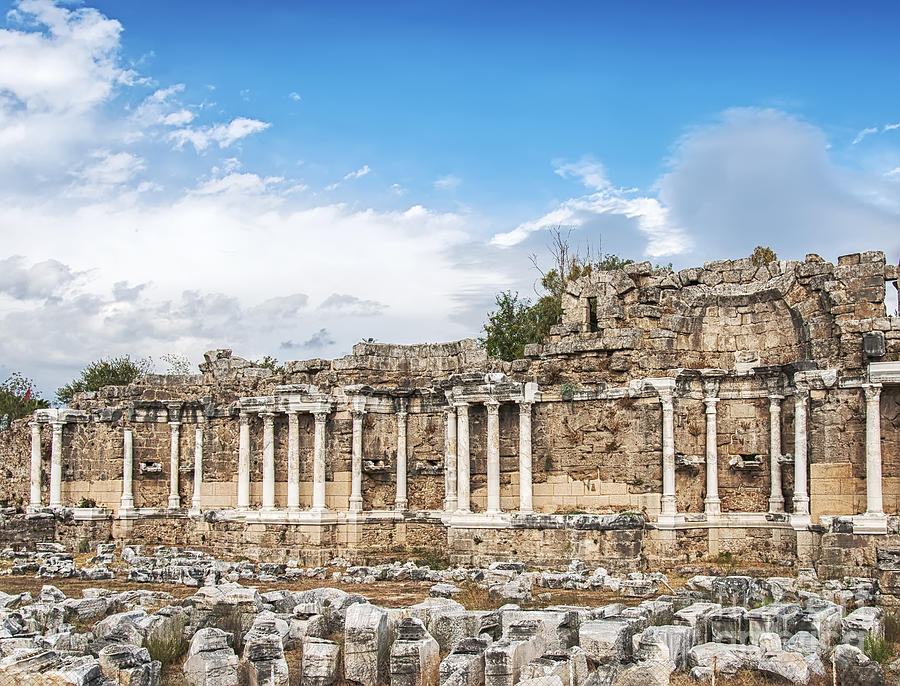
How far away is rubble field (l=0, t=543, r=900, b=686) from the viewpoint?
1232cm

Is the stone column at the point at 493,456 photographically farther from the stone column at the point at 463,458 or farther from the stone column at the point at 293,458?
the stone column at the point at 293,458

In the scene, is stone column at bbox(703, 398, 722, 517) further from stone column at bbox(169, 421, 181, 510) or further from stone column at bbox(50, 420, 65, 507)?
stone column at bbox(50, 420, 65, 507)

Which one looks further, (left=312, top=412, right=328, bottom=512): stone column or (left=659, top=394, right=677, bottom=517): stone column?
(left=312, top=412, right=328, bottom=512): stone column

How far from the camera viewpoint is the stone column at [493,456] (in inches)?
1000

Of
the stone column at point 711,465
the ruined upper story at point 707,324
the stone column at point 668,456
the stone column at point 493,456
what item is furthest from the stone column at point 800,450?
the stone column at point 493,456

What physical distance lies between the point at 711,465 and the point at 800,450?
6.92 feet

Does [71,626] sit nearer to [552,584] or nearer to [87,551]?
[552,584]

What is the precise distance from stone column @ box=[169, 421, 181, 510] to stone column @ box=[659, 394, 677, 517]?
51.0 ft

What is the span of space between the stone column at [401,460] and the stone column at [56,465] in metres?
11.8

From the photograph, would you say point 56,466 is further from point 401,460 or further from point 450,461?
point 450,461

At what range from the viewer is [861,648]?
42.9 feet

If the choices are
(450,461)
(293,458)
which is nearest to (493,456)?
(450,461)

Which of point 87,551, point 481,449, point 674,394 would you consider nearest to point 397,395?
point 481,449

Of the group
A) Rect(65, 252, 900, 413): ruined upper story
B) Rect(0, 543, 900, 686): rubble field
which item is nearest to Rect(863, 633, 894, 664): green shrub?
Rect(0, 543, 900, 686): rubble field
